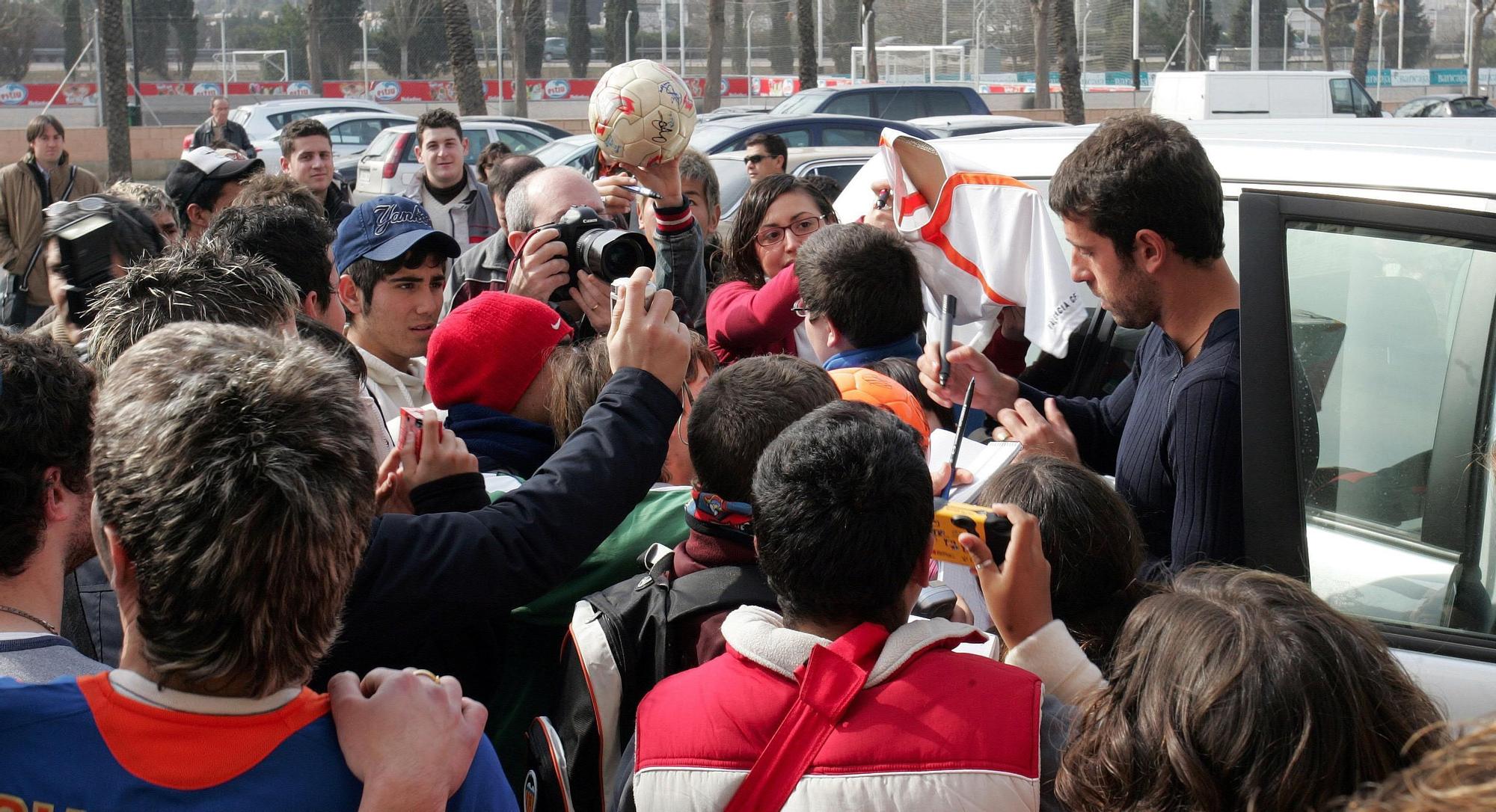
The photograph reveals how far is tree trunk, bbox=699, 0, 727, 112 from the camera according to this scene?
3497 centimetres

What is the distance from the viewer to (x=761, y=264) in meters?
5.02

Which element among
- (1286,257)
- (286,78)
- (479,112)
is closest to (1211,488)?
(1286,257)

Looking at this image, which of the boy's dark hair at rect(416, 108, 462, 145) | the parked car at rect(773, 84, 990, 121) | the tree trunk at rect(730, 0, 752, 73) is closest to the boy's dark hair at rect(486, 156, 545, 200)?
the boy's dark hair at rect(416, 108, 462, 145)

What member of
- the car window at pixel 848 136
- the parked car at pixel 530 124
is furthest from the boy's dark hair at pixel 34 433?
the parked car at pixel 530 124

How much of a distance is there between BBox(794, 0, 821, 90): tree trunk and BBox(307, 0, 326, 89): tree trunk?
1566cm

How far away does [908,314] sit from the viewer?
11.6 ft

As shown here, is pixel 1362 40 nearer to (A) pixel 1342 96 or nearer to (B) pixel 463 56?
(A) pixel 1342 96

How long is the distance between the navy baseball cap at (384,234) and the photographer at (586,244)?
0.27 metres

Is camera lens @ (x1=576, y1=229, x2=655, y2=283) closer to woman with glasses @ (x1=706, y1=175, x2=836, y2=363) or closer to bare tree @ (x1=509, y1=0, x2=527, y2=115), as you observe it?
woman with glasses @ (x1=706, y1=175, x2=836, y2=363)

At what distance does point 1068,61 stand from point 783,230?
24.4 meters

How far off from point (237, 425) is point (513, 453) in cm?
134

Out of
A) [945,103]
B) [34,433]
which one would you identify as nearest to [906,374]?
[34,433]

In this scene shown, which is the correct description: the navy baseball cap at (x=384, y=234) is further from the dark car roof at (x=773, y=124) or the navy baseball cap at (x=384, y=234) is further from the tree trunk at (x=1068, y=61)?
the tree trunk at (x=1068, y=61)

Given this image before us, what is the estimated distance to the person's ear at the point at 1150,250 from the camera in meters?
2.74
